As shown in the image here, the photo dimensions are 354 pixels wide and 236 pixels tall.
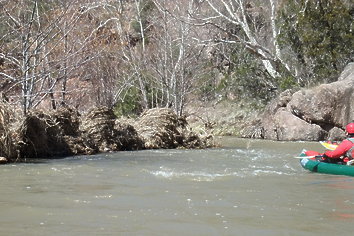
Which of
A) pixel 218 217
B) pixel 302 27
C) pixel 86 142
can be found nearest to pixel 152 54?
pixel 302 27

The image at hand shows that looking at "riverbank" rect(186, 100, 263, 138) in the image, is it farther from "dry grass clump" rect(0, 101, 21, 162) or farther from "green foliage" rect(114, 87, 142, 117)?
"dry grass clump" rect(0, 101, 21, 162)

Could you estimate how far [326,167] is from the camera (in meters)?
11.5

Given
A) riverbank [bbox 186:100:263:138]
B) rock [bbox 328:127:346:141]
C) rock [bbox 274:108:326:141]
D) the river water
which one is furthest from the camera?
riverbank [bbox 186:100:263:138]

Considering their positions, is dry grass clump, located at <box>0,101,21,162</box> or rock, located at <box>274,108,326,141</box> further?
rock, located at <box>274,108,326,141</box>

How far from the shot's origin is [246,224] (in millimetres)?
6418

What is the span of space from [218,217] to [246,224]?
0.44m

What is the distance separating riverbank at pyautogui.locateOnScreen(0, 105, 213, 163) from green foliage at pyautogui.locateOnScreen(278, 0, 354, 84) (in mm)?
8332

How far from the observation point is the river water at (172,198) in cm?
621

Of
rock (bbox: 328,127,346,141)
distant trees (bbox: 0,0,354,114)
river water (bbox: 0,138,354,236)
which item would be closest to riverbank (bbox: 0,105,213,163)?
river water (bbox: 0,138,354,236)

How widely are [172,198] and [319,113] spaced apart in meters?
14.9

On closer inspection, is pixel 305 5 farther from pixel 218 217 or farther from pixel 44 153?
pixel 218 217

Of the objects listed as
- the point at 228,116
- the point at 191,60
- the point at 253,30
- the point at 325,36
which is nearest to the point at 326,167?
the point at 191,60

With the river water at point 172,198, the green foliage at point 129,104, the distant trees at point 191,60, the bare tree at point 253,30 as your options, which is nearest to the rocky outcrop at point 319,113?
the distant trees at point 191,60

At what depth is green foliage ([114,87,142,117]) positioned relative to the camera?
27047mm
